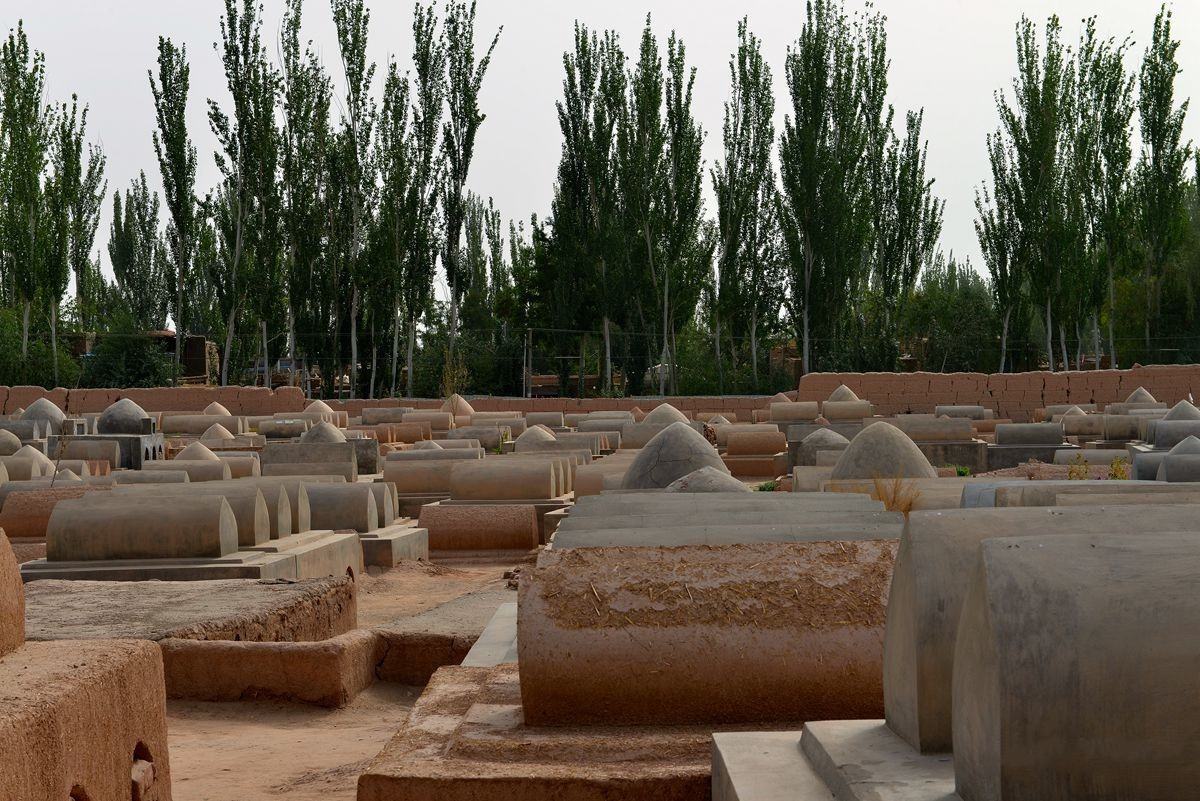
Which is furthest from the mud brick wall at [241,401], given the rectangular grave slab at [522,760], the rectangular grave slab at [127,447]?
the rectangular grave slab at [522,760]

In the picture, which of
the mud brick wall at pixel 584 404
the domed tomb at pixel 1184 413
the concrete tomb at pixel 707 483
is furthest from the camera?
the mud brick wall at pixel 584 404

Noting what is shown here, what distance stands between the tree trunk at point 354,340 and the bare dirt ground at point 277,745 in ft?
86.6

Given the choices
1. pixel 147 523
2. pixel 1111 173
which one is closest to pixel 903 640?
pixel 147 523

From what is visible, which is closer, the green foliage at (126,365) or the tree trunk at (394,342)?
→ the tree trunk at (394,342)

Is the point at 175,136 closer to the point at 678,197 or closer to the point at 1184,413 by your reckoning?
the point at 678,197

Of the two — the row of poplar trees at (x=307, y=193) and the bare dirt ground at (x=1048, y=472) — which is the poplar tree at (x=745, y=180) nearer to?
the row of poplar trees at (x=307, y=193)

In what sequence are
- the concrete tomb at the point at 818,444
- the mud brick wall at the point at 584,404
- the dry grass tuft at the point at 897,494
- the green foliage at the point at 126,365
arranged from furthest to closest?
the green foliage at the point at 126,365
the mud brick wall at the point at 584,404
the concrete tomb at the point at 818,444
the dry grass tuft at the point at 897,494

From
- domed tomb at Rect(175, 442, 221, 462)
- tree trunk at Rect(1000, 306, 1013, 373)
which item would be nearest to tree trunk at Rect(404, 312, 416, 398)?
tree trunk at Rect(1000, 306, 1013, 373)

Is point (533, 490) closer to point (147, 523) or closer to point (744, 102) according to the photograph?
point (147, 523)

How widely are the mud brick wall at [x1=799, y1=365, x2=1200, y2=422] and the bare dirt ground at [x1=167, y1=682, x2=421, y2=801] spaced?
2104cm

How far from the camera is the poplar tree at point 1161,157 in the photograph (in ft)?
111

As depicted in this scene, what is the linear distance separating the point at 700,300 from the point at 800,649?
3207 centimetres

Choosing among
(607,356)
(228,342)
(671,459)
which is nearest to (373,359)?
(228,342)

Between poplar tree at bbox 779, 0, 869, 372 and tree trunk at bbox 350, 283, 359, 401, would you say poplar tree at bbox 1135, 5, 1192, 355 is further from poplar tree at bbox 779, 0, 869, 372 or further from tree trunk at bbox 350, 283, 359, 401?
tree trunk at bbox 350, 283, 359, 401
